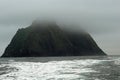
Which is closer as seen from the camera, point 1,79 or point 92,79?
point 92,79

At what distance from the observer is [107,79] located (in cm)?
3175

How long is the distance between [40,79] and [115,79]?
783cm

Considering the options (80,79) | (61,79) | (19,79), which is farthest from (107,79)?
(19,79)

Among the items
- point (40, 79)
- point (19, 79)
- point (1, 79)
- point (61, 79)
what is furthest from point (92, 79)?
point (1, 79)

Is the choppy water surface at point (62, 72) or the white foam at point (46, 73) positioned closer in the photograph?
the choppy water surface at point (62, 72)

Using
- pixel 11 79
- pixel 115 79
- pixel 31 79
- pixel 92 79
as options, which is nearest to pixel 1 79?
pixel 11 79

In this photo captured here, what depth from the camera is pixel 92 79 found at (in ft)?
104

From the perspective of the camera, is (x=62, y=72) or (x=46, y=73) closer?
(x=46, y=73)

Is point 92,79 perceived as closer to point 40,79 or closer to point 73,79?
point 73,79

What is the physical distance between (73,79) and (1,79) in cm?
820

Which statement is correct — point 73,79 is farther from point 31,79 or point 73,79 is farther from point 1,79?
point 1,79

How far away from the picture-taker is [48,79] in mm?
32031

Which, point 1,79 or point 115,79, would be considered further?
point 1,79

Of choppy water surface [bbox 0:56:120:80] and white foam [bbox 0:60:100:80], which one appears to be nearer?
choppy water surface [bbox 0:56:120:80]
